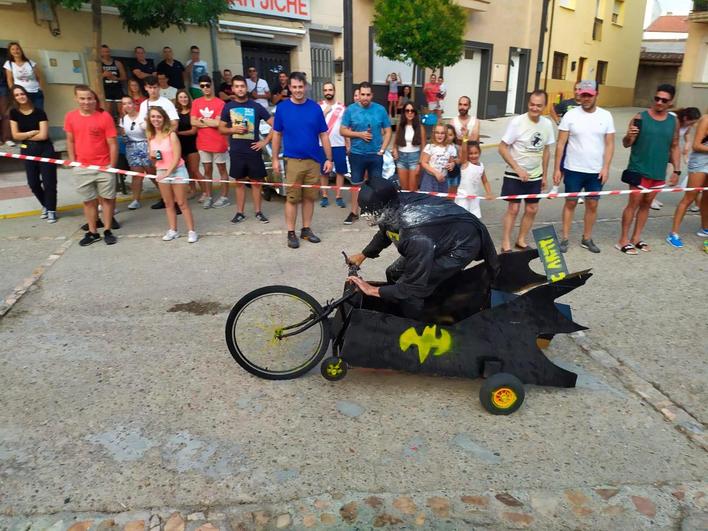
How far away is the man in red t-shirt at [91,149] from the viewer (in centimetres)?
612

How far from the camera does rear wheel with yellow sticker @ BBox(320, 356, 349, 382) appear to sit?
3.38 metres

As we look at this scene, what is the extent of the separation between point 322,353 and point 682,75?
2723 cm

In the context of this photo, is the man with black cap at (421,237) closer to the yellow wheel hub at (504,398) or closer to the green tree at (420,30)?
the yellow wheel hub at (504,398)

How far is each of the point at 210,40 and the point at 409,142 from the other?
9.56 m

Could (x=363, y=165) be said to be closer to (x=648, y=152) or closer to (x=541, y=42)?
(x=648, y=152)

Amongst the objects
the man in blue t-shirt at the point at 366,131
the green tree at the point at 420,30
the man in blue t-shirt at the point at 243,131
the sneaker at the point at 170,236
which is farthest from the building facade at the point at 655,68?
the sneaker at the point at 170,236

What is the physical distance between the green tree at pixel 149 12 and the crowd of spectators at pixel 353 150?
3.27 meters

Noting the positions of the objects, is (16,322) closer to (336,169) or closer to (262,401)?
(262,401)

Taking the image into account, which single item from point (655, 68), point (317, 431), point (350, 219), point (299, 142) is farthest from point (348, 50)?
point (655, 68)

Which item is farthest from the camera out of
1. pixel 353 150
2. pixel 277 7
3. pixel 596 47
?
pixel 596 47

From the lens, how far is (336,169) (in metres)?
8.22

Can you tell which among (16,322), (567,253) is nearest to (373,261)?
(567,253)

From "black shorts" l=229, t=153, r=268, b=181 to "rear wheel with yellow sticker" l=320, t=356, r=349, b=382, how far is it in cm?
447

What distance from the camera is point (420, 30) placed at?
49.5 ft
